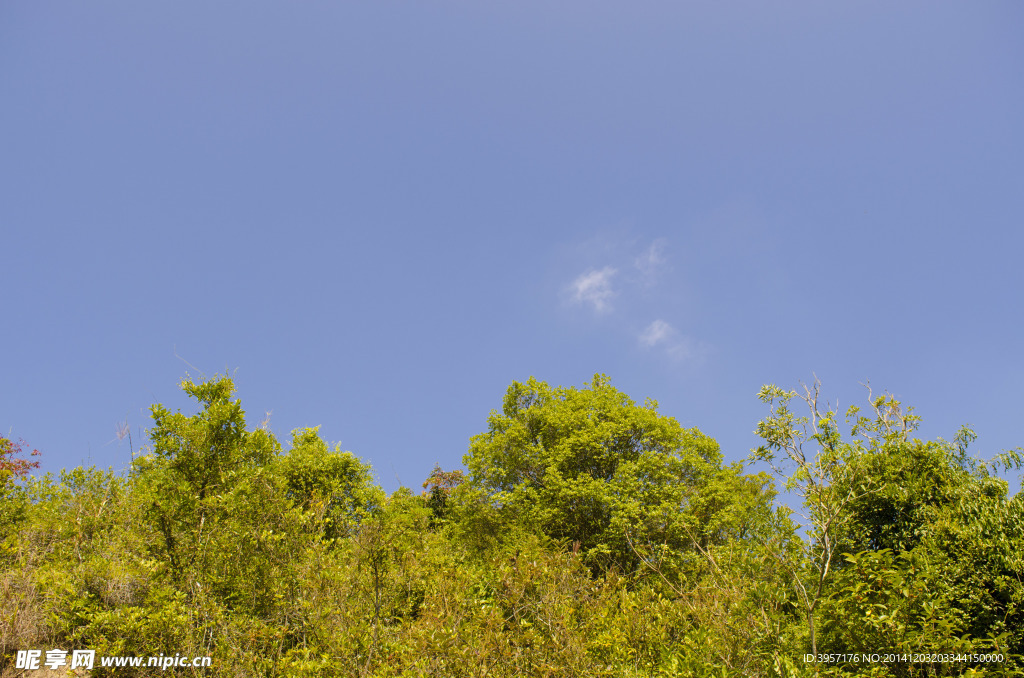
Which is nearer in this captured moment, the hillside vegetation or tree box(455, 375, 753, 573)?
the hillside vegetation

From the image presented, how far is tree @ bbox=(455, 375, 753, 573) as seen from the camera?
20.9 metres

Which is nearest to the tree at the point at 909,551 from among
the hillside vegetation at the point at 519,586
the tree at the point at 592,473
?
the hillside vegetation at the point at 519,586

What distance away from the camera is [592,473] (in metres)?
23.5

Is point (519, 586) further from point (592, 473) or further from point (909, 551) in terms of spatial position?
point (592, 473)

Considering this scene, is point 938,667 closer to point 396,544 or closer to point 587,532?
point 396,544

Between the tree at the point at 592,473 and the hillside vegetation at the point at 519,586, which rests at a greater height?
the tree at the point at 592,473

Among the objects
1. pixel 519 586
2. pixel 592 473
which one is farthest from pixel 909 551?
pixel 592 473

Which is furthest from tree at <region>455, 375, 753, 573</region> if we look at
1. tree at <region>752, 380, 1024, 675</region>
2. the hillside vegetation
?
tree at <region>752, 380, 1024, 675</region>

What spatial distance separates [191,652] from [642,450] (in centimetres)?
1909

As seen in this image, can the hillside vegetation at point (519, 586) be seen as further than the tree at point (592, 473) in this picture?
No

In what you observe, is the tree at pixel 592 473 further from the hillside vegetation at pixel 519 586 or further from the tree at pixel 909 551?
the tree at pixel 909 551

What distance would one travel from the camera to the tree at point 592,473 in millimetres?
20906

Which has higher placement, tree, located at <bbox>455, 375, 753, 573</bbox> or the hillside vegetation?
tree, located at <bbox>455, 375, 753, 573</bbox>

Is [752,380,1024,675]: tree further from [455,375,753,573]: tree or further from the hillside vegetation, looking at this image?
[455,375,753,573]: tree
